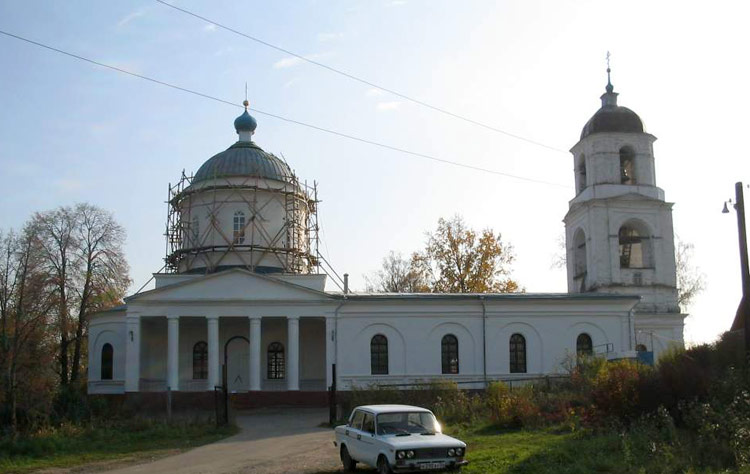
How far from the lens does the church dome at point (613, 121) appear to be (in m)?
41.3

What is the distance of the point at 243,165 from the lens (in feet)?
143

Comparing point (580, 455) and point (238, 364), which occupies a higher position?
point (238, 364)

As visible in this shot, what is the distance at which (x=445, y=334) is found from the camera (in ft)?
130

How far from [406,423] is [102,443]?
10499mm

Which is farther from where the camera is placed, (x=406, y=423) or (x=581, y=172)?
(x=581, y=172)

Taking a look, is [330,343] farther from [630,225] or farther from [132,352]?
[630,225]

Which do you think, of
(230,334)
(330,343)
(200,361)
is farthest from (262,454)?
(230,334)

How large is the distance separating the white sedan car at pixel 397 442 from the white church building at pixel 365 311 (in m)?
19.2

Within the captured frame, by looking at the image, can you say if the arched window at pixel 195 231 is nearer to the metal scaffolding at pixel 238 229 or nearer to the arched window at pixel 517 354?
the metal scaffolding at pixel 238 229

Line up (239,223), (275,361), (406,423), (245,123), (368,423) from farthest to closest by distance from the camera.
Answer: (245,123), (239,223), (275,361), (368,423), (406,423)

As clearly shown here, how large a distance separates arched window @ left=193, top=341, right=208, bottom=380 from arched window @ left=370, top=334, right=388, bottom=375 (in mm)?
7849

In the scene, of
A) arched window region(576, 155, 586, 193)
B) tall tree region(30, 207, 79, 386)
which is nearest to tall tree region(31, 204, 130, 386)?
tall tree region(30, 207, 79, 386)

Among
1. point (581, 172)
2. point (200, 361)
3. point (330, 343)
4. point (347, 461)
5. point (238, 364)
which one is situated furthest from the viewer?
point (581, 172)

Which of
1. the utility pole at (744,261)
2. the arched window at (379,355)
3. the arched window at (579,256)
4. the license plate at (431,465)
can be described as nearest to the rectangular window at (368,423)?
the license plate at (431,465)
